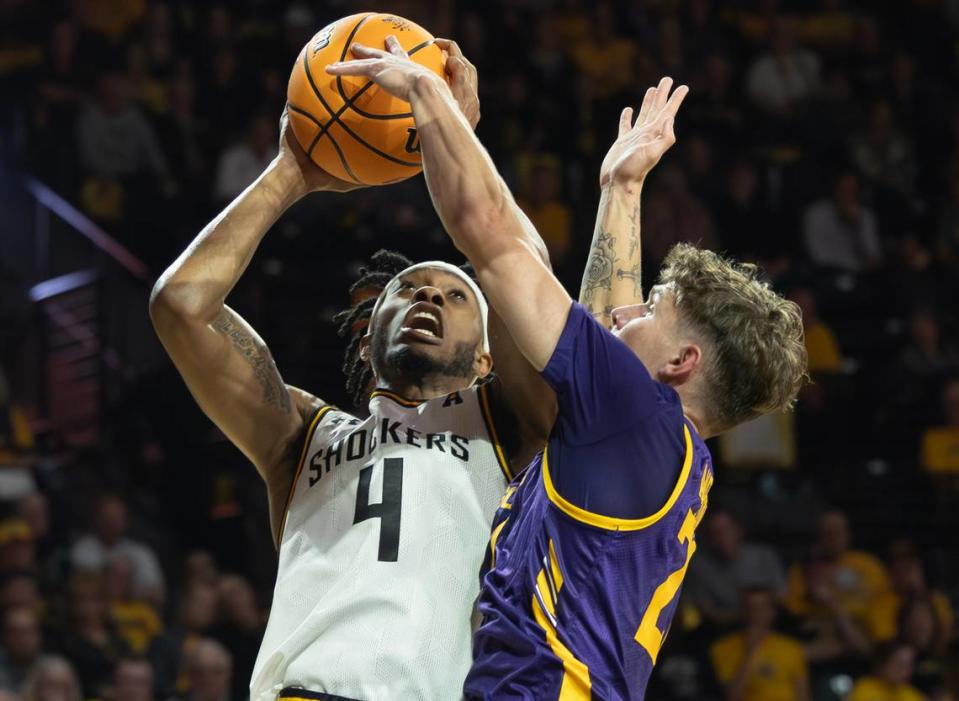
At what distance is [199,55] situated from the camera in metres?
10.2

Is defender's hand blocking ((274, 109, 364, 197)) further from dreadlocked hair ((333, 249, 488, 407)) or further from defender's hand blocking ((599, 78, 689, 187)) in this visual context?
defender's hand blocking ((599, 78, 689, 187))

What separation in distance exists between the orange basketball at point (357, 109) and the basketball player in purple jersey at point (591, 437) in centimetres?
23

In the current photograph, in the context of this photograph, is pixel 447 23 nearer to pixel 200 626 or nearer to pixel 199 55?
pixel 199 55

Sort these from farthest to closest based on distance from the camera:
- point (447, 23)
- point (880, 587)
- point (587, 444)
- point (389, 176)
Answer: point (447, 23) < point (880, 587) < point (389, 176) < point (587, 444)

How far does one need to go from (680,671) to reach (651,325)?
16.3 ft

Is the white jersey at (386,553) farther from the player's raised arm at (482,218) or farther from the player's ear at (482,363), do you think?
the player's raised arm at (482,218)

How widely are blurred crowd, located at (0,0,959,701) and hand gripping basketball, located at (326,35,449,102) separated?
14.2ft

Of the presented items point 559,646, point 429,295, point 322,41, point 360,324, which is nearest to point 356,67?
point 322,41

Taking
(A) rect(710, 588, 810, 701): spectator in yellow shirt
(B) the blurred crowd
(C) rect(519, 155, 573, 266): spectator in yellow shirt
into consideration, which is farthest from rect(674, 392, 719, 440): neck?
(C) rect(519, 155, 573, 266): spectator in yellow shirt

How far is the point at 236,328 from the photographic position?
345 centimetres

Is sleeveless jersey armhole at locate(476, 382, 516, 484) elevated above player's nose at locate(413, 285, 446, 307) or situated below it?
below

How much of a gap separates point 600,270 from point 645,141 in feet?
1.20

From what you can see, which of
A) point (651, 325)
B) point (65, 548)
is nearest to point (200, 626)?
point (65, 548)

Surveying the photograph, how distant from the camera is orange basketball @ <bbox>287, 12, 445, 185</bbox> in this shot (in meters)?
3.26
